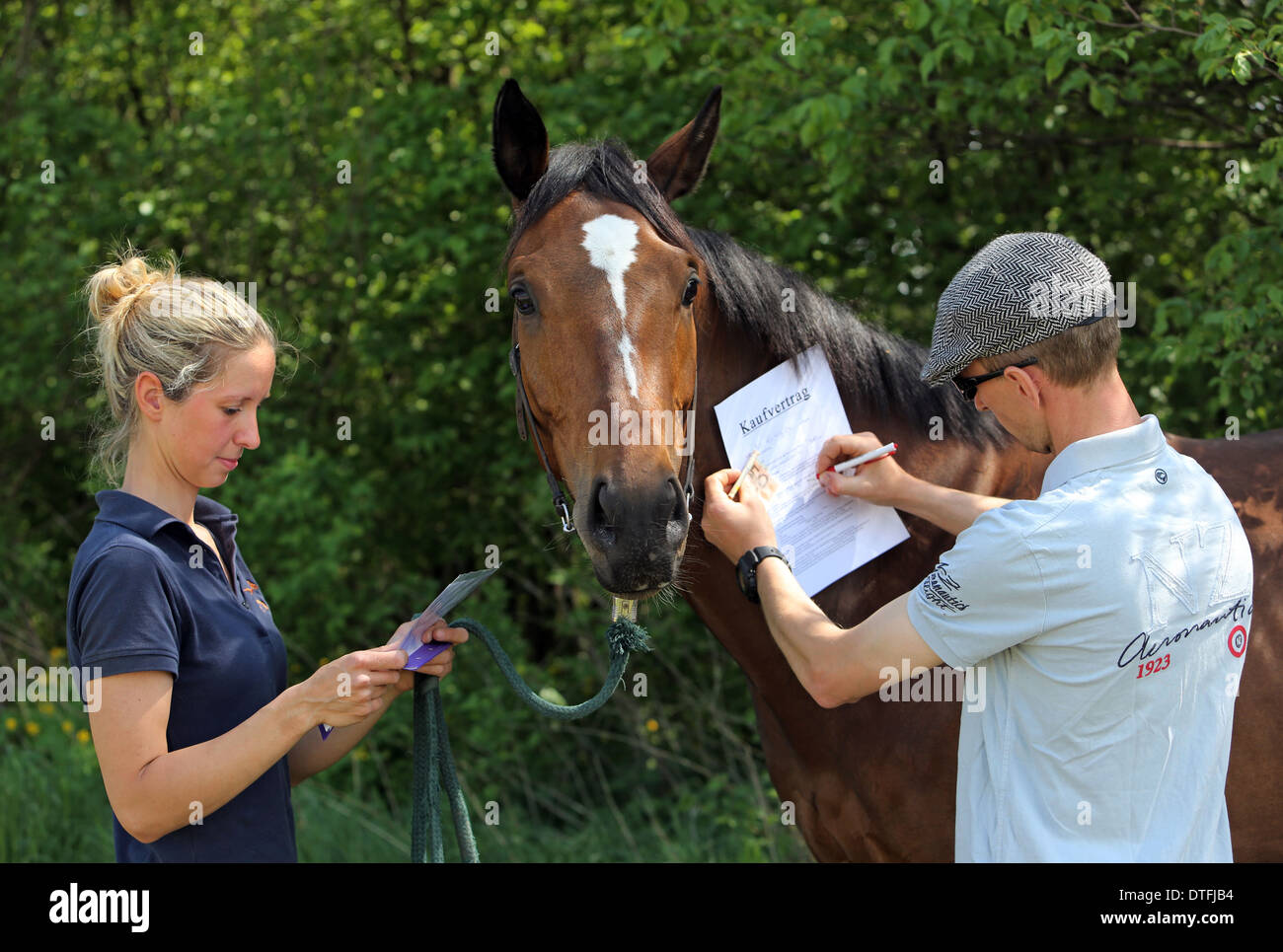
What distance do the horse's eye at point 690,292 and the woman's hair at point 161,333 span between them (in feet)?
3.12

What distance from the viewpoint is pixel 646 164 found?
2.79 metres

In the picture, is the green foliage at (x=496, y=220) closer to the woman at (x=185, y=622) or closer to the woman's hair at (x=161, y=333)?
the woman's hair at (x=161, y=333)

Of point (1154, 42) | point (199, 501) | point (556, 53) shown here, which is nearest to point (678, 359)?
point (199, 501)

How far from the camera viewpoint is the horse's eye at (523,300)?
100 inches

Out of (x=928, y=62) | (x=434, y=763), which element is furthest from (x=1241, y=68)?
(x=434, y=763)

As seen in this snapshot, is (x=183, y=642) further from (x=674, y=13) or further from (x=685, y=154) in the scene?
(x=674, y=13)

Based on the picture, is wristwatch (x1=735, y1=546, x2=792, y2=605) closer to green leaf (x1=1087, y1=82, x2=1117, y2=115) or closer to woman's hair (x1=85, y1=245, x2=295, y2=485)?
woman's hair (x1=85, y1=245, x2=295, y2=485)

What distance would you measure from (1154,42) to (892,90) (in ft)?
3.69

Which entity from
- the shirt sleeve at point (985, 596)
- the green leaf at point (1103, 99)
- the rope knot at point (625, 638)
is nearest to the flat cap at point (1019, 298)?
the shirt sleeve at point (985, 596)

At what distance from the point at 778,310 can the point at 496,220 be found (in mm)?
3151

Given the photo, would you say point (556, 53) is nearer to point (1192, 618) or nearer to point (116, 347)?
point (116, 347)

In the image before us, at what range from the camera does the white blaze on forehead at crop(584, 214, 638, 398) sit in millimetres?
2363

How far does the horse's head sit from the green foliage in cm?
171

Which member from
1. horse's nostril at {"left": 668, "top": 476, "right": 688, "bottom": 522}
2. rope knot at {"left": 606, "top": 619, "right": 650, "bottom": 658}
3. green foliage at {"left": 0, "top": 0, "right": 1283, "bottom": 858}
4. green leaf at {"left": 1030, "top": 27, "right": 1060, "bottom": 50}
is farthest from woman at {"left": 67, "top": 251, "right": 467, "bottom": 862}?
green leaf at {"left": 1030, "top": 27, "right": 1060, "bottom": 50}
